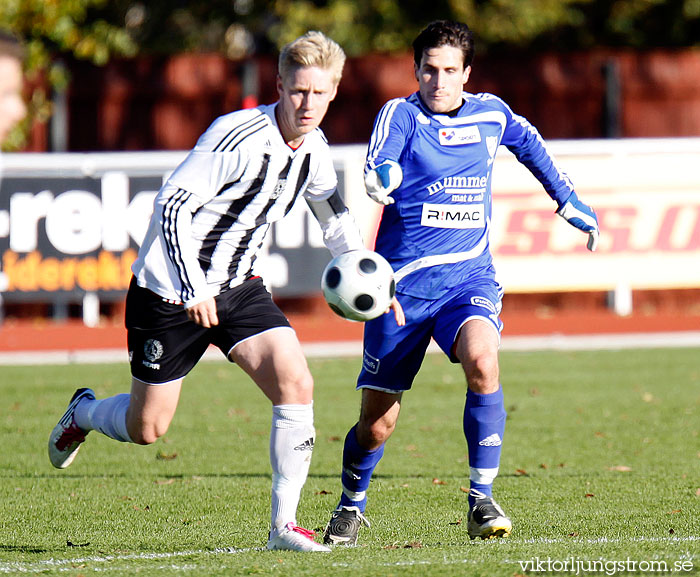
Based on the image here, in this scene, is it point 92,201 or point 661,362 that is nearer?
point 661,362

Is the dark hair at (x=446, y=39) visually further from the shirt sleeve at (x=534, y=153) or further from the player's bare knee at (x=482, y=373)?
the player's bare knee at (x=482, y=373)

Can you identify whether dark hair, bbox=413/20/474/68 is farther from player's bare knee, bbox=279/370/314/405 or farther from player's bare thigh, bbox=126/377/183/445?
player's bare thigh, bbox=126/377/183/445

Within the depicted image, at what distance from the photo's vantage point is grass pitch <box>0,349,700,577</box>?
488 cm

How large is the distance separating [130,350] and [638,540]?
2.42 m

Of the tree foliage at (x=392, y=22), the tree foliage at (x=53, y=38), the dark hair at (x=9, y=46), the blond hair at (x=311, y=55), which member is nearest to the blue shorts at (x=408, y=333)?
the blond hair at (x=311, y=55)

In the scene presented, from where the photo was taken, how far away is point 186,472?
7.59 metres

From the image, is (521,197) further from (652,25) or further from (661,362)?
(652,25)

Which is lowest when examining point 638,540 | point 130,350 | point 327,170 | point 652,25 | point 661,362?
point 661,362

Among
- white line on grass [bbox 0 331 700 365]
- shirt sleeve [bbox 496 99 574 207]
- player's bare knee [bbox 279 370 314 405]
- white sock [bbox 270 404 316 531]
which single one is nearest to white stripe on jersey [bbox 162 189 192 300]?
A: player's bare knee [bbox 279 370 314 405]

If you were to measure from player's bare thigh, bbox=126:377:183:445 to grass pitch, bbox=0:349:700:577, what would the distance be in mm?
504

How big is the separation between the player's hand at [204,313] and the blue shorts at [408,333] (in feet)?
3.25

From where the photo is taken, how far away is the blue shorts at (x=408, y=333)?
18.6 feet

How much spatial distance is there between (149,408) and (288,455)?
2.50ft

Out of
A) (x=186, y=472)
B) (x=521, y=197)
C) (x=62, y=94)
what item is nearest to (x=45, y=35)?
(x=62, y=94)
